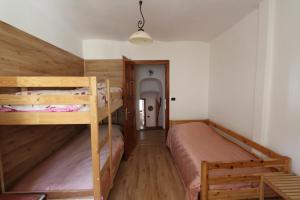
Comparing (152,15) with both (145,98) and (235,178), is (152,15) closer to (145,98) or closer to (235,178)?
(235,178)

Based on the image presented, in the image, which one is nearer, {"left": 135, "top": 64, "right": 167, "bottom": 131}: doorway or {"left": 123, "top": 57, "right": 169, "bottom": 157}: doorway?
{"left": 123, "top": 57, "right": 169, "bottom": 157}: doorway

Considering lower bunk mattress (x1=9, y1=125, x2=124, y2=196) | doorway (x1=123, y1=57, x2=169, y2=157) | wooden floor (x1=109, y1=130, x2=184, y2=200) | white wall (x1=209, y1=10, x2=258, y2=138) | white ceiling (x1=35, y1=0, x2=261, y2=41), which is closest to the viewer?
lower bunk mattress (x1=9, y1=125, x2=124, y2=196)

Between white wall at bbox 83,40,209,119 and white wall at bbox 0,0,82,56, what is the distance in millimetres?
784

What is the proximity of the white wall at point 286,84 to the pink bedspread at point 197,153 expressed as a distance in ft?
1.38

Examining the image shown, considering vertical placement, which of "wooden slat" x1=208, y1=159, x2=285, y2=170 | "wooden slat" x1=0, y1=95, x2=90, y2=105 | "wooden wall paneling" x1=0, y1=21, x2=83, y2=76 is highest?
"wooden wall paneling" x1=0, y1=21, x2=83, y2=76

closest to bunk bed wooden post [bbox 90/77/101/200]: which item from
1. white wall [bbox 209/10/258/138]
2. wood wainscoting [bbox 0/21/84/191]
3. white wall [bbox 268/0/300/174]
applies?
wood wainscoting [bbox 0/21/84/191]

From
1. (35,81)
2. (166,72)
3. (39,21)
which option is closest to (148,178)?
(35,81)

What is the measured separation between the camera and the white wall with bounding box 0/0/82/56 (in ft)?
5.08

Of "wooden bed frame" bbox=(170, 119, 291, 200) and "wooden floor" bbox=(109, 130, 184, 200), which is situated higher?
"wooden bed frame" bbox=(170, 119, 291, 200)

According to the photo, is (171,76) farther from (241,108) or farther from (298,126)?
(298,126)

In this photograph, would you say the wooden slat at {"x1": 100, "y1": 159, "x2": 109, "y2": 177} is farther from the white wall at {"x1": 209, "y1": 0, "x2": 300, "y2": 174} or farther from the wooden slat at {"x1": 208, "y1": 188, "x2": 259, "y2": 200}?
the white wall at {"x1": 209, "y1": 0, "x2": 300, "y2": 174}

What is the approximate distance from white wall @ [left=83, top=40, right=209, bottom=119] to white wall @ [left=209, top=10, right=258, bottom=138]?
0.32 meters

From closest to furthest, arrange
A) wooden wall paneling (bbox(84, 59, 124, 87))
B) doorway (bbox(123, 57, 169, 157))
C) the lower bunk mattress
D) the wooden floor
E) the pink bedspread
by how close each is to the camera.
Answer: the lower bunk mattress → the pink bedspread → the wooden floor → doorway (bbox(123, 57, 169, 157)) → wooden wall paneling (bbox(84, 59, 124, 87))

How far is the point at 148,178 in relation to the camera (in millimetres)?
2453
